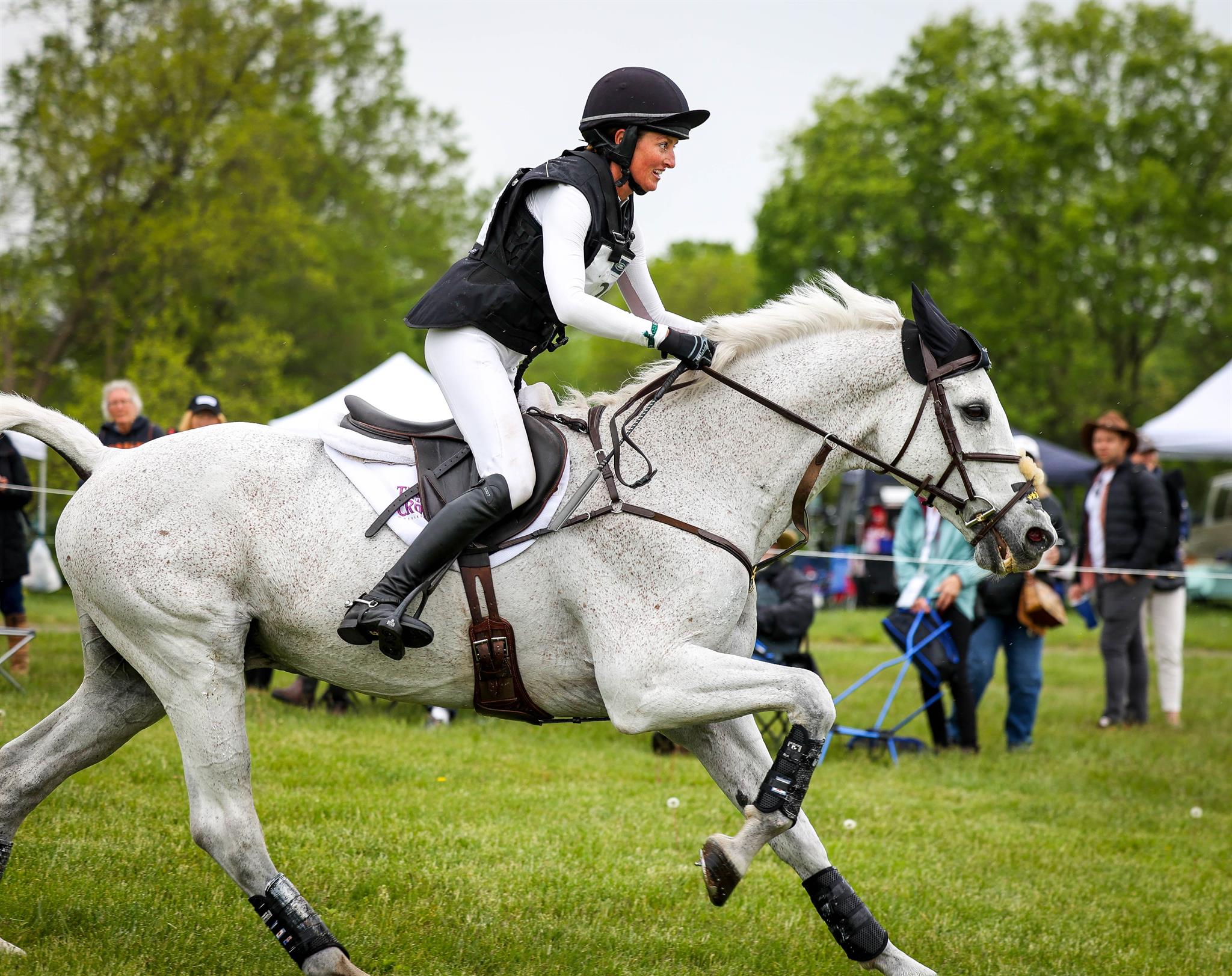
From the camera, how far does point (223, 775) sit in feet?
14.2

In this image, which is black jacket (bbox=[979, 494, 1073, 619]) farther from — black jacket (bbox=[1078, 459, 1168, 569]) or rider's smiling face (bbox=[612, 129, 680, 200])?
rider's smiling face (bbox=[612, 129, 680, 200])

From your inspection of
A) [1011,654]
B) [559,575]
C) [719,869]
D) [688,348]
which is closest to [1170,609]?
[1011,654]

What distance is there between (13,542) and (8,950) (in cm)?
696

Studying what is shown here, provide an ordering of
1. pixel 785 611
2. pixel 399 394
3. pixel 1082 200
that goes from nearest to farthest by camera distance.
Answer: pixel 785 611 → pixel 399 394 → pixel 1082 200

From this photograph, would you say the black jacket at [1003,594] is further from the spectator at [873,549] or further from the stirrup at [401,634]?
the spectator at [873,549]

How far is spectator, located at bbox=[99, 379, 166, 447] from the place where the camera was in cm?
1021

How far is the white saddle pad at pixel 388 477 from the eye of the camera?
4.21m

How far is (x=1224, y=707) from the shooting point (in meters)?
13.1

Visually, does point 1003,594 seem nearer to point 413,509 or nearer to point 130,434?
point 413,509

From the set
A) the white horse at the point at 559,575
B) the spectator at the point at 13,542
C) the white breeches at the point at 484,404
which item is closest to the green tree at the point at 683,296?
the spectator at the point at 13,542

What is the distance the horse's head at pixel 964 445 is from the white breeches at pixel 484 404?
1418 mm

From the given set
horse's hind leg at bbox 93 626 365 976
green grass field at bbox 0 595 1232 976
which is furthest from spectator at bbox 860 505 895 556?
horse's hind leg at bbox 93 626 365 976

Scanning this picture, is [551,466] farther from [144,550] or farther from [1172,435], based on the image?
[1172,435]

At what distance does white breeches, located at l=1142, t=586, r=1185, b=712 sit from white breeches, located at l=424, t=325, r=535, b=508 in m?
9.62
